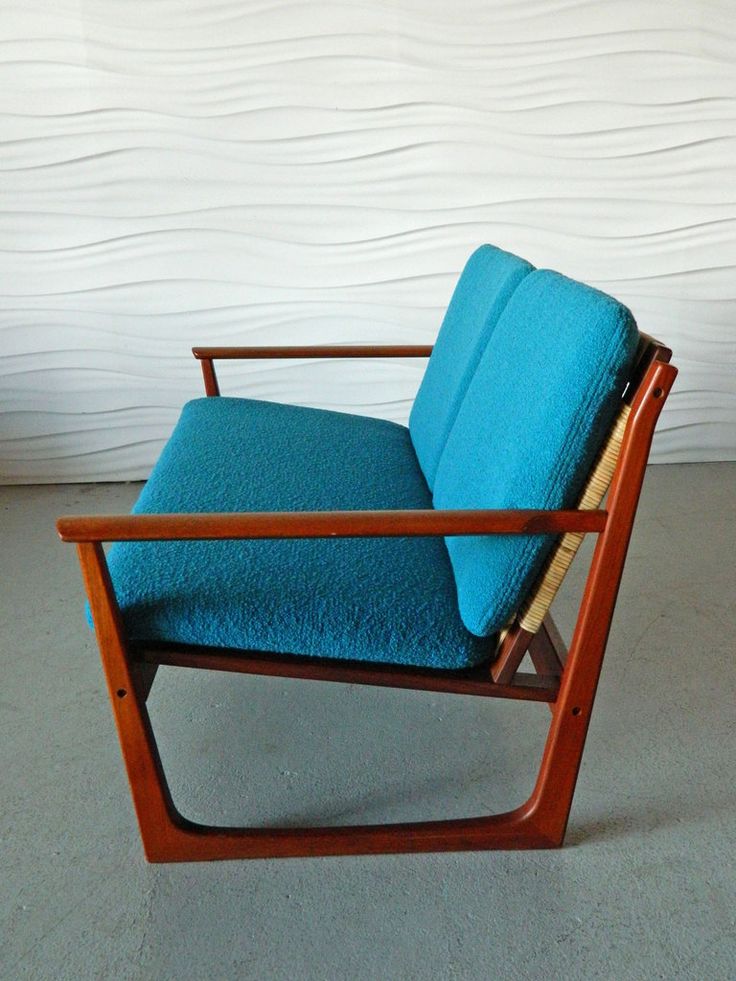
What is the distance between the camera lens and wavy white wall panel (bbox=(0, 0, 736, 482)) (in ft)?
7.77

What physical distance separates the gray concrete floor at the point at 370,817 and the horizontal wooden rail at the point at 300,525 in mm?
596

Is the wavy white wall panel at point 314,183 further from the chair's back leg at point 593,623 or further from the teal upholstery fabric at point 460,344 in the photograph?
the chair's back leg at point 593,623

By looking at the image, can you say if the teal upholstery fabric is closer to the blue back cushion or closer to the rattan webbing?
the blue back cushion

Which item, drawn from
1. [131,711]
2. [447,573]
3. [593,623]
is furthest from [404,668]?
[131,711]

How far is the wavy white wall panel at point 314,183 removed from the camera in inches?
93.3

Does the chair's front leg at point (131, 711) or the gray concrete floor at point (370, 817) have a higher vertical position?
the chair's front leg at point (131, 711)

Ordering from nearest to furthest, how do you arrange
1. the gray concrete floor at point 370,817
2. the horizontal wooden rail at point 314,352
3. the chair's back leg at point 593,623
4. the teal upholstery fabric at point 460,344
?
the chair's back leg at point 593,623 → the gray concrete floor at point 370,817 → the teal upholstery fabric at point 460,344 → the horizontal wooden rail at point 314,352

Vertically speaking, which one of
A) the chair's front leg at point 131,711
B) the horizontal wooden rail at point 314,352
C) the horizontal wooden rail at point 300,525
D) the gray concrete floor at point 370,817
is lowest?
the gray concrete floor at point 370,817

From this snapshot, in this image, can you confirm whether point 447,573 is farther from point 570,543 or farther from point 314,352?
point 314,352

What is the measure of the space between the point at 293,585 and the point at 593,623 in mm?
443

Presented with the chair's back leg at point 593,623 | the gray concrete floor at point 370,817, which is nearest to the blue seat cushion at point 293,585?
the chair's back leg at point 593,623

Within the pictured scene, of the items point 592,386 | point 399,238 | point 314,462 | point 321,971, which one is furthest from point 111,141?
point 321,971

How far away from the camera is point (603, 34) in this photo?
8.01 ft

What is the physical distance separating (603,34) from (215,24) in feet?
3.75
